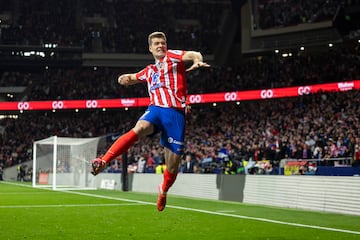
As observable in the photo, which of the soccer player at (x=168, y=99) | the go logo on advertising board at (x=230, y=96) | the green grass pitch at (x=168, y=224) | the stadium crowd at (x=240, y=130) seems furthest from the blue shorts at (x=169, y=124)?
the go logo on advertising board at (x=230, y=96)

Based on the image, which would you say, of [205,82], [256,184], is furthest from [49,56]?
[256,184]

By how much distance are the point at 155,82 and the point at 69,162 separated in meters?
24.8

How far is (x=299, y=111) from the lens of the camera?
3275 cm

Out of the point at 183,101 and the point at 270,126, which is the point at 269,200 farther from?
the point at 270,126

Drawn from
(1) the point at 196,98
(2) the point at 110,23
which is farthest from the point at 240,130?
(2) the point at 110,23

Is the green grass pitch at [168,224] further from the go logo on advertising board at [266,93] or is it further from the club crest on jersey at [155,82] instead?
the go logo on advertising board at [266,93]

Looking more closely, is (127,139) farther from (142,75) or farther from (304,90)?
(304,90)

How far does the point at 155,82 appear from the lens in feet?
25.4

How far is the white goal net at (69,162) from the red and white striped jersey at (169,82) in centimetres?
2326

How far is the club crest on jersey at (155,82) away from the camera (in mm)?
7680

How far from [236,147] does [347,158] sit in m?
9.60

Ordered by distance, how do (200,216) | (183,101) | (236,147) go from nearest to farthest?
(183,101), (200,216), (236,147)

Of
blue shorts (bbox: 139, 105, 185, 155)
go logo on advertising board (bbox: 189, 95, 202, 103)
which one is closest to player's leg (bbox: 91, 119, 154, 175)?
blue shorts (bbox: 139, 105, 185, 155)

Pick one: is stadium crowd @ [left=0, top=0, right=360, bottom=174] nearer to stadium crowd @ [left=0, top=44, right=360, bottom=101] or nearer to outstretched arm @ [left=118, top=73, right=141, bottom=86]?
stadium crowd @ [left=0, top=44, right=360, bottom=101]
